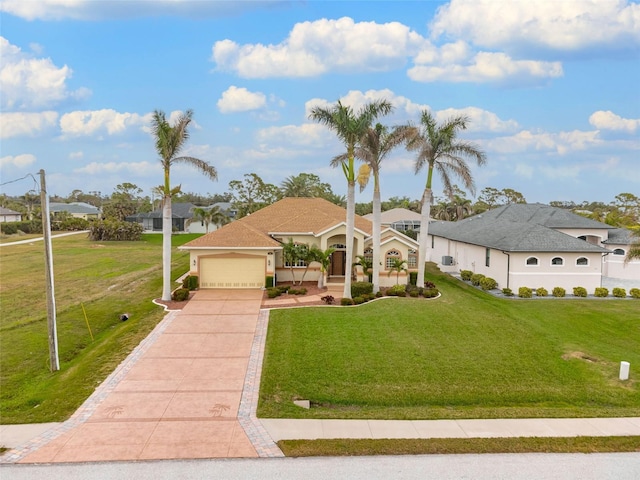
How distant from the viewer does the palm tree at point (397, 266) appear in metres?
26.4

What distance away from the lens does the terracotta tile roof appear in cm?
2698

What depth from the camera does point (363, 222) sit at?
32594 millimetres

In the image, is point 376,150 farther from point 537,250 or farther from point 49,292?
point 49,292

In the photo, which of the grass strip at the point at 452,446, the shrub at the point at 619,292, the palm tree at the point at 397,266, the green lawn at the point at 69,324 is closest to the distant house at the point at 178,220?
the green lawn at the point at 69,324

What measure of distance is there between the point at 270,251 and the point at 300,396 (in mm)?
14297

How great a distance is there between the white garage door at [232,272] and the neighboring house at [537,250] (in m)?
14.9

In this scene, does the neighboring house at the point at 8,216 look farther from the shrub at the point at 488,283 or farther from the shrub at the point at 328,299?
the shrub at the point at 488,283

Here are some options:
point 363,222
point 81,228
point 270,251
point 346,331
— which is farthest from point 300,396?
point 81,228

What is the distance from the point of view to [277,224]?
102 feet

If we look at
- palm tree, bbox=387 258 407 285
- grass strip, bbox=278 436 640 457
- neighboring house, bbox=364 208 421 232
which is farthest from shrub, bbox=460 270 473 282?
neighboring house, bbox=364 208 421 232

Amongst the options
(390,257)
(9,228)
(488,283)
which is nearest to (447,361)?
(390,257)

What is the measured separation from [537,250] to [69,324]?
83.4ft

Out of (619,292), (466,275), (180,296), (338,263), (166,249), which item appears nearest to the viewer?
(166,249)

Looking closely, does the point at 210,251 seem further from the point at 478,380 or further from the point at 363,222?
the point at 478,380
